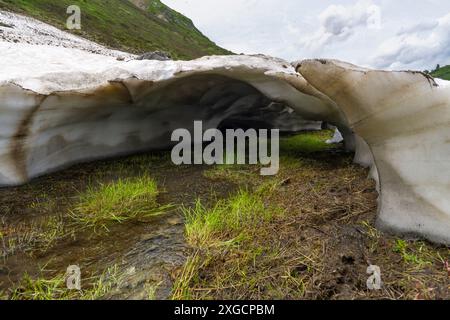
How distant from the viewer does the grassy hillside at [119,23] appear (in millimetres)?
33959

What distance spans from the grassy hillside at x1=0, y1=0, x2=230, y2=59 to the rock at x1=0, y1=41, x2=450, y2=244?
25479 millimetres

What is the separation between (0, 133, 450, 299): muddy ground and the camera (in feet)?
7.66

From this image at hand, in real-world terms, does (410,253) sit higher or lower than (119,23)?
lower

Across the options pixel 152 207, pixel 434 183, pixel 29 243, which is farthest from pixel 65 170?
pixel 434 183

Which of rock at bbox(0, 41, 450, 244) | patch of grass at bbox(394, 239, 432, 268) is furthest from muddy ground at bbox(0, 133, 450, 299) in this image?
rock at bbox(0, 41, 450, 244)

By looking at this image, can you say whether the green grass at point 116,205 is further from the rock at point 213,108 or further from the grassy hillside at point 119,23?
the grassy hillside at point 119,23

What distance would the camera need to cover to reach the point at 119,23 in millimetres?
53000

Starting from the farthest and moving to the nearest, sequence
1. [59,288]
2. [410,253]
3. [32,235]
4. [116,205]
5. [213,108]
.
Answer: [213,108] → [116,205] → [32,235] → [410,253] → [59,288]

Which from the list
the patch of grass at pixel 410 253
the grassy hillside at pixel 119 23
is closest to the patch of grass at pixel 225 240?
the patch of grass at pixel 410 253

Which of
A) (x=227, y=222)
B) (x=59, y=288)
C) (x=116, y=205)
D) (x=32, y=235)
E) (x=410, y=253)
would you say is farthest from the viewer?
(x=116, y=205)

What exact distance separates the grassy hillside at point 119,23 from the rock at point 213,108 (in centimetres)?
2548

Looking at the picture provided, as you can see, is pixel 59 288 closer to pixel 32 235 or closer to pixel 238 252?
pixel 32 235

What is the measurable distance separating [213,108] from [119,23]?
50.9m

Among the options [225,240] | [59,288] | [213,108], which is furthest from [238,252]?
[213,108]
